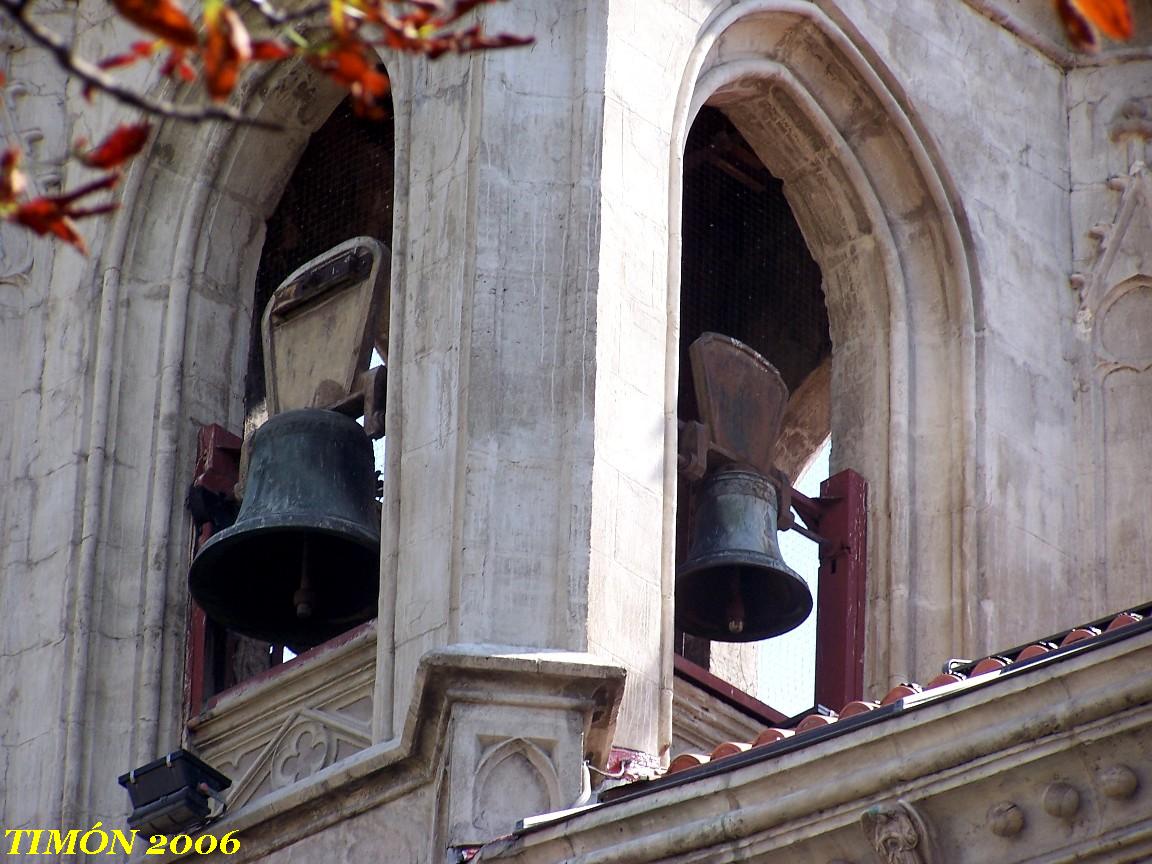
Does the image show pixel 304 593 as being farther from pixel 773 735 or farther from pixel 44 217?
pixel 44 217

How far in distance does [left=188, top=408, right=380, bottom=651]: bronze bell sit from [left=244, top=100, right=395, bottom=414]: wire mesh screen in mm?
2242

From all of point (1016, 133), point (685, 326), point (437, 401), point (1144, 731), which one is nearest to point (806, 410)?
point (685, 326)

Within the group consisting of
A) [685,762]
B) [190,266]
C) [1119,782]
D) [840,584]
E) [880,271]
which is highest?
[880,271]

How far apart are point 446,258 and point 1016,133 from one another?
12.9ft

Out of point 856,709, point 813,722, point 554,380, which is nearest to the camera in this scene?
point 856,709

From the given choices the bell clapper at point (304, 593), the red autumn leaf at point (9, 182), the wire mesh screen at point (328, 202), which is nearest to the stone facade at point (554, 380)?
the bell clapper at point (304, 593)

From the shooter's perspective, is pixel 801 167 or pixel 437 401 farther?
pixel 801 167

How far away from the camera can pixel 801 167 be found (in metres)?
15.8

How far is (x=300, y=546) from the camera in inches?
535

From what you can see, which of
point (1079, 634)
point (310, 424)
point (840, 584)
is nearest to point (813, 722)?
point (1079, 634)

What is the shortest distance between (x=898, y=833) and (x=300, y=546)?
4.44 metres

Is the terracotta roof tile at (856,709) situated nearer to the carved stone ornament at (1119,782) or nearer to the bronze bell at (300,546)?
the carved stone ornament at (1119,782)

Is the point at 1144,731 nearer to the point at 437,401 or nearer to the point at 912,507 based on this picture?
the point at 437,401

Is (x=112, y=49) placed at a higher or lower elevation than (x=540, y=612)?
higher
